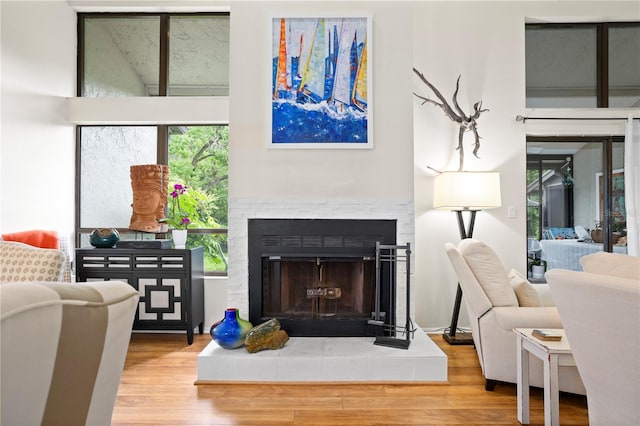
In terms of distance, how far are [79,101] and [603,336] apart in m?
4.24

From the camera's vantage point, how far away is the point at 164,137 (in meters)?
3.90

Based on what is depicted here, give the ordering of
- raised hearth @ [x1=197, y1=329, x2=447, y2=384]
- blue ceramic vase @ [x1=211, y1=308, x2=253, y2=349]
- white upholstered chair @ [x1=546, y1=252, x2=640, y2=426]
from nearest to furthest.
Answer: white upholstered chair @ [x1=546, y1=252, x2=640, y2=426]
raised hearth @ [x1=197, y1=329, x2=447, y2=384]
blue ceramic vase @ [x1=211, y1=308, x2=253, y2=349]

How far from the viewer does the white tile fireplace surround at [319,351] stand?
257cm

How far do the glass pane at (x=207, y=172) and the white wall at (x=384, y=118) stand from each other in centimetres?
26

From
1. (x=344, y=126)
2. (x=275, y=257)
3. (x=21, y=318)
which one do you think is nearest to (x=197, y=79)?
(x=344, y=126)

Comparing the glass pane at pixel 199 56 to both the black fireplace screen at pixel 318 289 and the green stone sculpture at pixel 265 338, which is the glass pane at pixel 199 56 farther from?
the green stone sculpture at pixel 265 338

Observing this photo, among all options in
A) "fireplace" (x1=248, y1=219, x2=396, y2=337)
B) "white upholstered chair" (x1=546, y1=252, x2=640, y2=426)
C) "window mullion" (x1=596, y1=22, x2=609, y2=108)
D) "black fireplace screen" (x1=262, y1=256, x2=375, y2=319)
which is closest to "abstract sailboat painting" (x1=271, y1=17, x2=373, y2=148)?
"fireplace" (x1=248, y1=219, x2=396, y2=337)

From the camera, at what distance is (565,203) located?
3926mm

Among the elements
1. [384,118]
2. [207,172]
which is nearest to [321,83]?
[384,118]

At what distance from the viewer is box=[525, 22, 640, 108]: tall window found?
3914 mm

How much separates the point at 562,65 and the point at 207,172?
359cm

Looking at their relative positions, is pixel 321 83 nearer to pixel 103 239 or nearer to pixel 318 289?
pixel 318 289

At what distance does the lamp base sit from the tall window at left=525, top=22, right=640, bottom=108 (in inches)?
89.6

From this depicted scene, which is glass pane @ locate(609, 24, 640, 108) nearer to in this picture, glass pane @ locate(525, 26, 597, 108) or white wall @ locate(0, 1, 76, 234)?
glass pane @ locate(525, 26, 597, 108)
